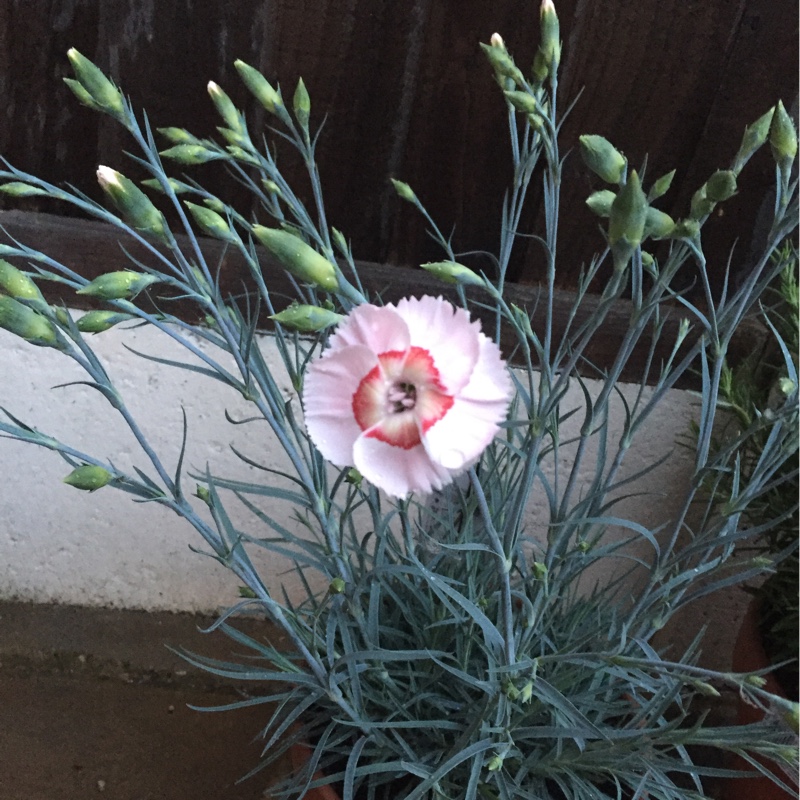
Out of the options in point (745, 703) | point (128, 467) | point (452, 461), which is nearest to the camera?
point (452, 461)

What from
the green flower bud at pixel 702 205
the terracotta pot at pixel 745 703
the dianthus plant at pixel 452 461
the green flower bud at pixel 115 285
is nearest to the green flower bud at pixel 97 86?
the dianthus plant at pixel 452 461

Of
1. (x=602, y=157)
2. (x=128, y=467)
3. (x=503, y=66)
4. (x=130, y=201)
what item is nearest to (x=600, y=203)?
(x=602, y=157)

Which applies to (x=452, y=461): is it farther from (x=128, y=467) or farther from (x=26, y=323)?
(x=128, y=467)

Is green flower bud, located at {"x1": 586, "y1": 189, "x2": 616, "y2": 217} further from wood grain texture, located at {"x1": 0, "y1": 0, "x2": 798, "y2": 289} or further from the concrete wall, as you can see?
the concrete wall

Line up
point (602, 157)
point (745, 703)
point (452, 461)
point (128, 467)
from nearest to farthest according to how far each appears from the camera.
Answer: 1. point (452, 461)
2. point (602, 157)
3. point (745, 703)
4. point (128, 467)

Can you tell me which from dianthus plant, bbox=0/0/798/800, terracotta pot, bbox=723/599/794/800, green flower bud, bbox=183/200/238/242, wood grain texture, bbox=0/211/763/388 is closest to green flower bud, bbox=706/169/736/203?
dianthus plant, bbox=0/0/798/800

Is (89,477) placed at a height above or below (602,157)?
below

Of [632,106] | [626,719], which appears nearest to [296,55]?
[632,106]

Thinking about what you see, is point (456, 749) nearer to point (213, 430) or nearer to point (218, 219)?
point (218, 219)
